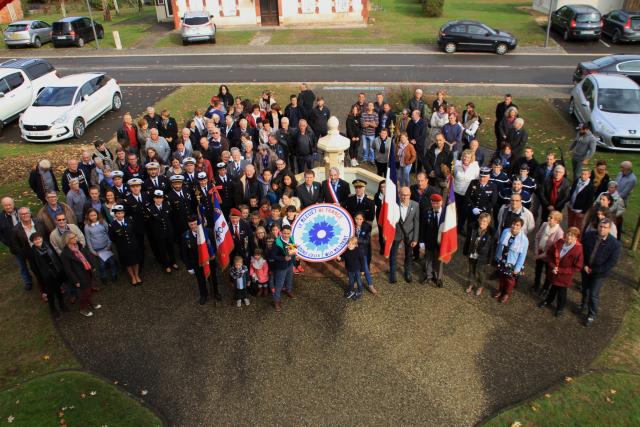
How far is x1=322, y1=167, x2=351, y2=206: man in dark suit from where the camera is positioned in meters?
9.34

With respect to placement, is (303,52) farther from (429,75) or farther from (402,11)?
(402,11)

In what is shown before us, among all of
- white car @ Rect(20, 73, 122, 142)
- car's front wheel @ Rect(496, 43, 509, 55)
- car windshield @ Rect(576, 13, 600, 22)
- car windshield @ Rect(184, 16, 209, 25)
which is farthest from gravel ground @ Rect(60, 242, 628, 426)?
car windshield @ Rect(184, 16, 209, 25)

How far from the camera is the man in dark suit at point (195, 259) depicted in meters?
8.17

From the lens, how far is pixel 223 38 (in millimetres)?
33219

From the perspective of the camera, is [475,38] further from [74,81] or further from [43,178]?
[43,178]

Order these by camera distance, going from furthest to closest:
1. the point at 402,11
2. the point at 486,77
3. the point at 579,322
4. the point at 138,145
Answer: the point at 402,11
the point at 486,77
the point at 138,145
the point at 579,322

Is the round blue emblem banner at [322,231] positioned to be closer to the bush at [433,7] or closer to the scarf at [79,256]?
the scarf at [79,256]

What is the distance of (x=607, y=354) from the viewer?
7.50 metres

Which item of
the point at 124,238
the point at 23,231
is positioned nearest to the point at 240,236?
the point at 124,238

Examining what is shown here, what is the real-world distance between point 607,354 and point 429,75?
57.8 feet

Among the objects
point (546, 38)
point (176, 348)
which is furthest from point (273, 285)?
point (546, 38)

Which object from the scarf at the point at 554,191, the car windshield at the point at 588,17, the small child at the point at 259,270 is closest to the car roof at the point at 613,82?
the scarf at the point at 554,191

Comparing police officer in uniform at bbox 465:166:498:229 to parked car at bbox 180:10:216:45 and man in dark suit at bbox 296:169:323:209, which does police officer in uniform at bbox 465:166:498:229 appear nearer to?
man in dark suit at bbox 296:169:323:209

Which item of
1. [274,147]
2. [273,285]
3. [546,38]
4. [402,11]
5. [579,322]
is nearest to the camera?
[579,322]
